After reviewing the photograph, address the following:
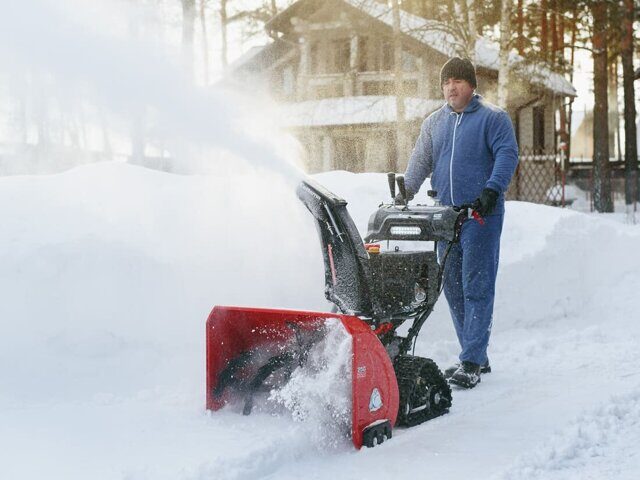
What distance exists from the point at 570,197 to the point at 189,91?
2248 cm

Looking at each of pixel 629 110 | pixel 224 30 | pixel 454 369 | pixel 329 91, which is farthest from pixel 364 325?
pixel 224 30

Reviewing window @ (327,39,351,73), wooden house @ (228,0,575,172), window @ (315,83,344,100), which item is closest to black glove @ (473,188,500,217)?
wooden house @ (228,0,575,172)

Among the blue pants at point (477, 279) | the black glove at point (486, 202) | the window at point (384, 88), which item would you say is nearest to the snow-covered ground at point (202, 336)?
the blue pants at point (477, 279)

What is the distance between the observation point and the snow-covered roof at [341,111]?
930 inches

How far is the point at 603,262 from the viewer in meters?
8.41

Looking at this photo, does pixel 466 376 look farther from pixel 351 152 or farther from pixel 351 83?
pixel 351 83

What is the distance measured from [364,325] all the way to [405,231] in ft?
2.60

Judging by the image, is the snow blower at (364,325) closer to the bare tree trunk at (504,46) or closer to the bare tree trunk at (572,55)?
the bare tree trunk at (504,46)

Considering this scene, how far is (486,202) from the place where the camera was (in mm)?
4770

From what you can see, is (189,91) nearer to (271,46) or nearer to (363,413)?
(363,413)

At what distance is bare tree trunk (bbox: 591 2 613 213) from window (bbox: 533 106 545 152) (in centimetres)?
629

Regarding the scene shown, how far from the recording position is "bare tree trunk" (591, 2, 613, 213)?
21969mm

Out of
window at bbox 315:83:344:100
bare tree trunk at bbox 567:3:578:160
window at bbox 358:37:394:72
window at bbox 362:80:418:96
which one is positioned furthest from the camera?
window at bbox 315:83:344:100

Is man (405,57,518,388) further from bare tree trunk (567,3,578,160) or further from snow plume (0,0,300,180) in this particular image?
bare tree trunk (567,3,578,160)
